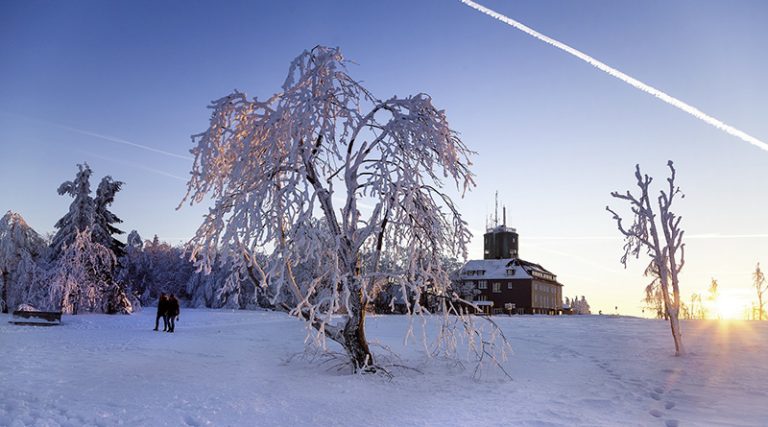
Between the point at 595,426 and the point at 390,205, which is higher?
the point at 390,205

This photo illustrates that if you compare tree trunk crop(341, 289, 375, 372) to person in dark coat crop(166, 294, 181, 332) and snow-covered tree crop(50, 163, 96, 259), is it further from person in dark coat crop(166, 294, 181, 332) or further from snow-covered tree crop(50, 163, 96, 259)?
snow-covered tree crop(50, 163, 96, 259)

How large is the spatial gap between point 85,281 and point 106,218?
232 inches

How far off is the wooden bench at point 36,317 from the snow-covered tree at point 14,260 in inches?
422

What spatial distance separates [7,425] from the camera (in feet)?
22.2

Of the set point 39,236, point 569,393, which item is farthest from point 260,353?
point 39,236

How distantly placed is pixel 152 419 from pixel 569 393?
718cm

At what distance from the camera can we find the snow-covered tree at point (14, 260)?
32875 mm

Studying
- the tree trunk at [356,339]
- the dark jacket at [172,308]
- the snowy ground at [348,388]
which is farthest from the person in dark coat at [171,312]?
the tree trunk at [356,339]

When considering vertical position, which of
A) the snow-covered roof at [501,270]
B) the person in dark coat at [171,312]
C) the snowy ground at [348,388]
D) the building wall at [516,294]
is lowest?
the snowy ground at [348,388]

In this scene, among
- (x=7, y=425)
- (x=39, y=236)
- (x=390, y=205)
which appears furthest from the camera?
(x=39, y=236)

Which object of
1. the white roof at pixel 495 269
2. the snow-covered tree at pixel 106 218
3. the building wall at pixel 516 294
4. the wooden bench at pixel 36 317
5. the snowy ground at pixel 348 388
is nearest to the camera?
the snowy ground at pixel 348 388

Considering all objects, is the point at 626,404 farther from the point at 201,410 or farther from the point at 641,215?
the point at 641,215

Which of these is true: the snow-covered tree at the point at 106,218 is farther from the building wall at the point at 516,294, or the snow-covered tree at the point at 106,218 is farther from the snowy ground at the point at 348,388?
the building wall at the point at 516,294

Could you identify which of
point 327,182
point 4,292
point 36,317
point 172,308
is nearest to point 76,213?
point 4,292
